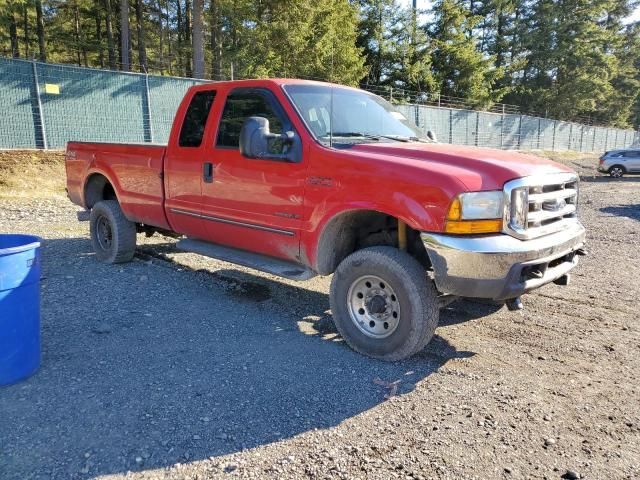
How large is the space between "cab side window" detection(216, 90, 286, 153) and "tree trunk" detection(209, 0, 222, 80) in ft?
72.2

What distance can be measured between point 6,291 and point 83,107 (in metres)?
12.8

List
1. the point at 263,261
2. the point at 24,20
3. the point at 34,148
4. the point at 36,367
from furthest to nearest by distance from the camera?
1. the point at 24,20
2. the point at 34,148
3. the point at 263,261
4. the point at 36,367

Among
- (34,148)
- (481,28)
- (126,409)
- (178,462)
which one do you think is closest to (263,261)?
(126,409)

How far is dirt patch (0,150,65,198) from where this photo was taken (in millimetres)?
12117

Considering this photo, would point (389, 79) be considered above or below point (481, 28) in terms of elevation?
below

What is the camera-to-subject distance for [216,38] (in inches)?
1091

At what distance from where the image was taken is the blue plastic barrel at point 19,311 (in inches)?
122

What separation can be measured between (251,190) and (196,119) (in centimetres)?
130

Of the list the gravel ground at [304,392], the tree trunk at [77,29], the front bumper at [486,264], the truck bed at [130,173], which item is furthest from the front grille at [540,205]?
the tree trunk at [77,29]

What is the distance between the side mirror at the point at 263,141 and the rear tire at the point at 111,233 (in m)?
2.95

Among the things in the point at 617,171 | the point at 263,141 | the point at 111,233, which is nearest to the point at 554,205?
the point at 263,141

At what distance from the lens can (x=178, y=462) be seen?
2.61 m

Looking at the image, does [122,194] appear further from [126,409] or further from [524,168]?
[524,168]

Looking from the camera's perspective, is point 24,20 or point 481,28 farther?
point 481,28
